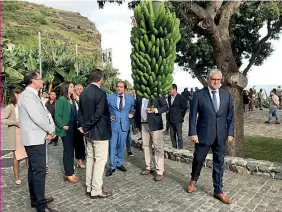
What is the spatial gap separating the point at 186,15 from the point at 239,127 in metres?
3.33

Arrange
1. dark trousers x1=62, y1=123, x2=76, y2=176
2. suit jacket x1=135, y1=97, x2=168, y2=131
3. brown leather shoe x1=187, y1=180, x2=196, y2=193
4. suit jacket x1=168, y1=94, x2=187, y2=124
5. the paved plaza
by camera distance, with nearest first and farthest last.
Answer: the paved plaza, brown leather shoe x1=187, y1=180, x2=196, y2=193, dark trousers x1=62, y1=123, x2=76, y2=176, suit jacket x1=135, y1=97, x2=168, y2=131, suit jacket x1=168, y1=94, x2=187, y2=124

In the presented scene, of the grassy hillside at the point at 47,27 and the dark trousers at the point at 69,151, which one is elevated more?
the grassy hillside at the point at 47,27

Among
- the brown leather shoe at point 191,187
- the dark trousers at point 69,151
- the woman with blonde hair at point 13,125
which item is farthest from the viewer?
the dark trousers at point 69,151

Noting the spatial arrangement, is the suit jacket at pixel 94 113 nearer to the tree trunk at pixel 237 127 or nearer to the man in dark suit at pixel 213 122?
the man in dark suit at pixel 213 122

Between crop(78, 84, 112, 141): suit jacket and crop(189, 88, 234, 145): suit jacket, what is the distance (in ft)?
4.94

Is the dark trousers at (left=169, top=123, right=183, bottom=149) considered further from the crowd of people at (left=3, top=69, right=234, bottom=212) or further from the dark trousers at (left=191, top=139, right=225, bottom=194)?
the dark trousers at (left=191, top=139, right=225, bottom=194)

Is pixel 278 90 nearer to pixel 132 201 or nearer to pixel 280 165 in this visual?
pixel 280 165

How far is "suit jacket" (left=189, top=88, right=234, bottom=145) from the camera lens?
5.07m

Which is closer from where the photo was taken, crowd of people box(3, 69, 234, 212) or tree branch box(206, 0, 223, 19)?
crowd of people box(3, 69, 234, 212)

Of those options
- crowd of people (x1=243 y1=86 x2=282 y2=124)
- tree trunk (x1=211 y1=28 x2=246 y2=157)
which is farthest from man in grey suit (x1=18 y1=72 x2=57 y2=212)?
crowd of people (x1=243 y1=86 x2=282 y2=124)

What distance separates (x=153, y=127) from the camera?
20.5 ft

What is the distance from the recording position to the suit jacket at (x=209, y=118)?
16.6 ft

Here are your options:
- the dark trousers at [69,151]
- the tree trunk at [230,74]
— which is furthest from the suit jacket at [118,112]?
the tree trunk at [230,74]

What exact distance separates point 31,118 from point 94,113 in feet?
3.65
